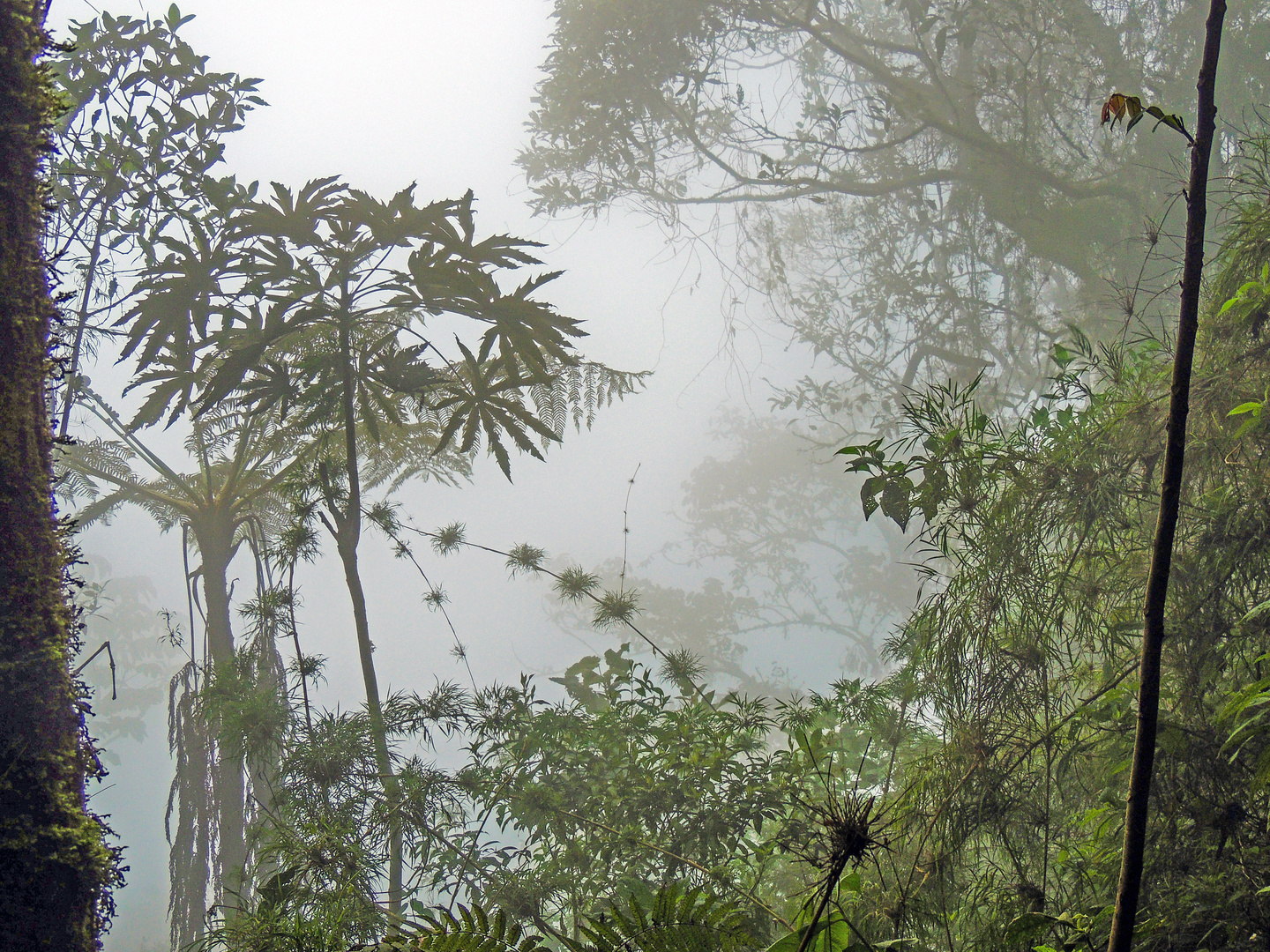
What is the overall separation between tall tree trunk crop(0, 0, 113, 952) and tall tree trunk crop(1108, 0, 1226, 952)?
100 cm

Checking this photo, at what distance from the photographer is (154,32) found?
2.00m

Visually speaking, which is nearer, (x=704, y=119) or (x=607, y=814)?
(x=607, y=814)

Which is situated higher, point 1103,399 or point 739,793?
point 1103,399

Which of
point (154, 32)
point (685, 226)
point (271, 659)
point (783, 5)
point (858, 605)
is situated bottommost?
point (271, 659)

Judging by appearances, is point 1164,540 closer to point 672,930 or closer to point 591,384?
point 672,930

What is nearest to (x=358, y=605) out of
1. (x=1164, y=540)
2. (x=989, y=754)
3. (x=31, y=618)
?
(x=31, y=618)

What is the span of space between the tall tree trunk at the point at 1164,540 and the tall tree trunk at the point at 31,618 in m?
1.00

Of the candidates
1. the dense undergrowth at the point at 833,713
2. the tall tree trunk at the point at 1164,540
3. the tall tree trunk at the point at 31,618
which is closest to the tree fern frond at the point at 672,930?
the dense undergrowth at the point at 833,713

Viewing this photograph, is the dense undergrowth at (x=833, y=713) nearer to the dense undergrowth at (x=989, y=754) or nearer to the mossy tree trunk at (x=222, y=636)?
the dense undergrowth at (x=989, y=754)

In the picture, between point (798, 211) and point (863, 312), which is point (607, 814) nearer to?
point (863, 312)

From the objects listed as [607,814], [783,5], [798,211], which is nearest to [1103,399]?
[607,814]

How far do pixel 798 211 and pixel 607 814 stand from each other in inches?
272

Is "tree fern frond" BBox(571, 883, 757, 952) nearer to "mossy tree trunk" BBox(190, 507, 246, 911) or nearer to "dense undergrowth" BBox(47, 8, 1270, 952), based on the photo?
"dense undergrowth" BBox(47, 8, 1270, 952)

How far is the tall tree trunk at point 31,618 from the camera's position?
792mm
